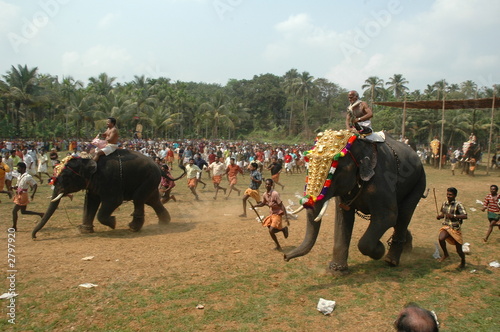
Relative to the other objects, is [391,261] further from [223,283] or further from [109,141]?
[109,141]

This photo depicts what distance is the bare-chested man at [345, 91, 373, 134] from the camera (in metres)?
6.95

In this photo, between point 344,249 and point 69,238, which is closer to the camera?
point 344,249

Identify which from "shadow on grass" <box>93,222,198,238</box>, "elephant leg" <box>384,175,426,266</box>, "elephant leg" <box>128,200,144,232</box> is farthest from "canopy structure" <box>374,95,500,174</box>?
"elephant leg" <box>128,200,144,232</box>

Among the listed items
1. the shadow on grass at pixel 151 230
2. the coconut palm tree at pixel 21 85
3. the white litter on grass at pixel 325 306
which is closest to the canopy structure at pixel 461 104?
the shadow on grass at pixel 151 230

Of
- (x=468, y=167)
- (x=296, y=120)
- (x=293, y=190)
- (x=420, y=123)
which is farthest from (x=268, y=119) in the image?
(x=293, y=190)

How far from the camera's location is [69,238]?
923 cm

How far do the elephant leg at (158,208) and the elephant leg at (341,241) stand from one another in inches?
222

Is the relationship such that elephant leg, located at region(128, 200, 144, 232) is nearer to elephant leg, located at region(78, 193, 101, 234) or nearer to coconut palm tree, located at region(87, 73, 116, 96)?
elephant leg, located at region(78, 193, 101, 234)

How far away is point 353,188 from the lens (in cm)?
661

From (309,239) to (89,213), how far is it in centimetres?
601

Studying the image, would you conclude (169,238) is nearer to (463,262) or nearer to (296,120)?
(463,262)

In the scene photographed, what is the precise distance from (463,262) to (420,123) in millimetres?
37026

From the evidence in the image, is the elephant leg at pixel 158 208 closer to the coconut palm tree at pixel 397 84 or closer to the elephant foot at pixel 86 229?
the elephant foot at pixel 86 229

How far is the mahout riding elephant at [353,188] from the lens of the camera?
612cm
